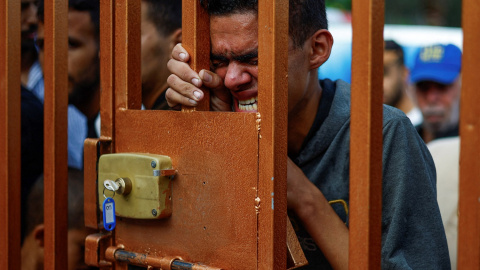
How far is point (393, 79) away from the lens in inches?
201

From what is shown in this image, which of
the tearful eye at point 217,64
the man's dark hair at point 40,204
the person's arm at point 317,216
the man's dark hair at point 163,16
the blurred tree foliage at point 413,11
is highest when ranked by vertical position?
the blurred tree foliage at point 413,11

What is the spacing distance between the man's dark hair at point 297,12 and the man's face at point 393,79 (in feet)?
10.8

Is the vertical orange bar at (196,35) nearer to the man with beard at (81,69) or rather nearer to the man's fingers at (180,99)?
the man's fingers at (180,99)

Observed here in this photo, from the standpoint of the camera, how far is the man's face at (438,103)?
5.15 metres

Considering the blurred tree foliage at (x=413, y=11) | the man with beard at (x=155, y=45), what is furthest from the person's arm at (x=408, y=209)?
the blurred tree foliage at (x=413, y=11)

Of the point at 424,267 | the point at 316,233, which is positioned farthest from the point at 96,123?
the point at 424,267

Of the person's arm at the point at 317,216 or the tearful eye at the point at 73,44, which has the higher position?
the tearful eye at the point at 73,44

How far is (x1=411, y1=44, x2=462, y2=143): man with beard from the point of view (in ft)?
16.9

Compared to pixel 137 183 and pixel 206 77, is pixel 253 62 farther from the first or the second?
pixel 137 183

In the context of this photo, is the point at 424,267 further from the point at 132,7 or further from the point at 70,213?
the point at 70,213

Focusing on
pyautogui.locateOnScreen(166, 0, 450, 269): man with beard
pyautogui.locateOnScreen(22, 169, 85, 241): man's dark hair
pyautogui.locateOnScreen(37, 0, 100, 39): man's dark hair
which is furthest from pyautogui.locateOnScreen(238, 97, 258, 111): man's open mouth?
pyautogui.locateOnScreen(37, 0, 100, 39): man's dark hair

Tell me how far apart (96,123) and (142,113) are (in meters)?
1.98

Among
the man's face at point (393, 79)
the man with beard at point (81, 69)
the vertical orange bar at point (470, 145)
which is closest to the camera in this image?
the vertical orange bar at point (470, 145)

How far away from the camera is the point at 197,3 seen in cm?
140
